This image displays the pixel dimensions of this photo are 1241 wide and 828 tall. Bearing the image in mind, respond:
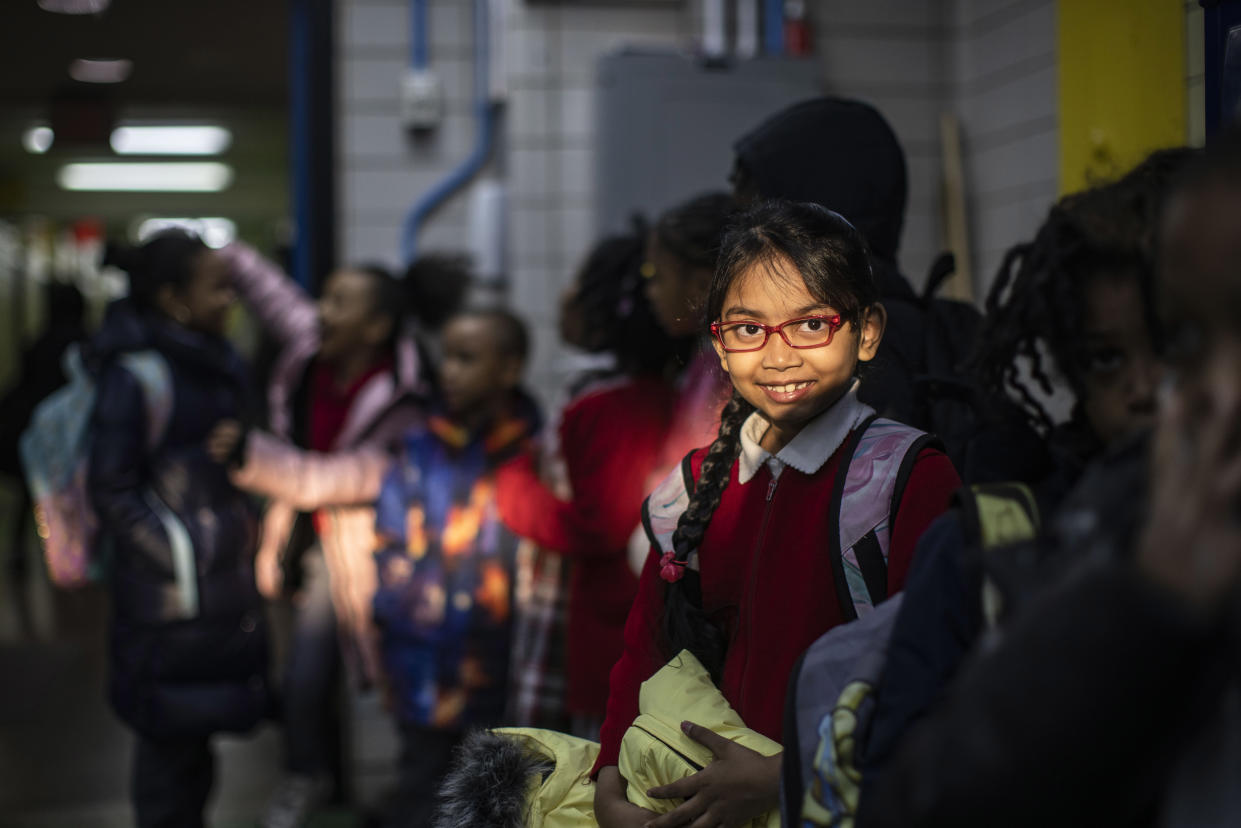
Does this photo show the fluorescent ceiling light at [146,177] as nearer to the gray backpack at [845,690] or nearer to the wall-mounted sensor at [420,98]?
the wall-mounted sensor at [420,98]

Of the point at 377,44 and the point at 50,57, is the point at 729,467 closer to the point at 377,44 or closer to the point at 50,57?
the point at 377,44

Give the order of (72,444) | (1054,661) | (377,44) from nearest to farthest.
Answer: (1054,661) → (72,444) → (377,44)

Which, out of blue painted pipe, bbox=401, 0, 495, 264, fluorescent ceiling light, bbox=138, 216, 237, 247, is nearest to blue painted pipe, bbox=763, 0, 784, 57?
blue painted pipe, bbox=401, 0, 495, 264

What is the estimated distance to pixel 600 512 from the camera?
2.49m

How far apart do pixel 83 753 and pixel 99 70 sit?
505 cm

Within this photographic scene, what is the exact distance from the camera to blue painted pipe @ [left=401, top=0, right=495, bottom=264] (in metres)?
3.85

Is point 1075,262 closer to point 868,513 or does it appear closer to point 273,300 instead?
point 868,513

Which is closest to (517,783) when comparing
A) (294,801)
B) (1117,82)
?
(1117,82)

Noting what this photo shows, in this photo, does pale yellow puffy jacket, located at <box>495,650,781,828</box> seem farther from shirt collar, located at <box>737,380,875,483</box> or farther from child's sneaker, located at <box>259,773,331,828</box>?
child's sneaker, located at <box>259,773,331,828</box>

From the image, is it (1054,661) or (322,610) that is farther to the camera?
(322,610)

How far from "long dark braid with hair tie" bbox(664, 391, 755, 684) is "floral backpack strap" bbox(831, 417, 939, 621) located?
0.64 ft

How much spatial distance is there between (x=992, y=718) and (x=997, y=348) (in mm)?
565

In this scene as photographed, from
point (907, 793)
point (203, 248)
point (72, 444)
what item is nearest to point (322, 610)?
point (72, 444)

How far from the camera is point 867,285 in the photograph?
4.49ft
